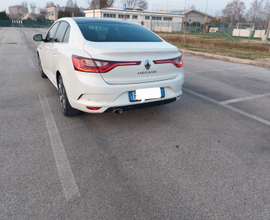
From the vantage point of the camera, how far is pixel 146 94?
3303 millimetres

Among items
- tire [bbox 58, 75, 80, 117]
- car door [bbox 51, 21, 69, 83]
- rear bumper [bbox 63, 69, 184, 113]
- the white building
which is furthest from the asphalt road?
the white building

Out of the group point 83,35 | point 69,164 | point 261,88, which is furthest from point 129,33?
point 261,88

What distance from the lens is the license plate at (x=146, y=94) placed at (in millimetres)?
3219

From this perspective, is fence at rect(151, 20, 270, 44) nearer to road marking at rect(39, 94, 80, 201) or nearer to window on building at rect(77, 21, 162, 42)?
window on building at rect(77, 21, 162, 42)

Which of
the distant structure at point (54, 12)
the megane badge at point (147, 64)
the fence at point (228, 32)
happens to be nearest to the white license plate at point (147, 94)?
the megane badge at point (147, 64)

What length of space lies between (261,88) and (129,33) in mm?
4329

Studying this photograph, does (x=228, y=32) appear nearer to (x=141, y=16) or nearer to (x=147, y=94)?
(x=141, y=16)

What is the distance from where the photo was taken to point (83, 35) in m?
3.46

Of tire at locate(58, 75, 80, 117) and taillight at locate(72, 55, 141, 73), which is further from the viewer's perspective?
tire at locate(58, 75, 80, 117)

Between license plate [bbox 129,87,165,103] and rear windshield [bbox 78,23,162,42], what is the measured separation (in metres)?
0.89

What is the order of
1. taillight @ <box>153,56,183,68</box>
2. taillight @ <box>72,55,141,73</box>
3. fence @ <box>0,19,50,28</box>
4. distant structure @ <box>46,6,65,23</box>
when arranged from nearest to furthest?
taillight @ <box>72,55,141,73</box>, taillight @ <box>153,56,183,68</box>, fence @ <box>0,19,50,28</box>, distant structure @ <box>46,6,65,23</box>

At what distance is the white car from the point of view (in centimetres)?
303

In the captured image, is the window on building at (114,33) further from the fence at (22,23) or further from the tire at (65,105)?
the fence at (22,23)

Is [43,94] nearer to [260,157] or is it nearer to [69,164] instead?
[69,164]
